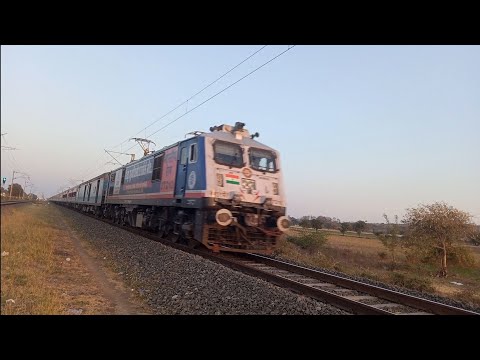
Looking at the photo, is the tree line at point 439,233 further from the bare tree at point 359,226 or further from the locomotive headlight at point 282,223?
the bare tree at point 359,226

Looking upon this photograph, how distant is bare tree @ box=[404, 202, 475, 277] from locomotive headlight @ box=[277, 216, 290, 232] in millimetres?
17321

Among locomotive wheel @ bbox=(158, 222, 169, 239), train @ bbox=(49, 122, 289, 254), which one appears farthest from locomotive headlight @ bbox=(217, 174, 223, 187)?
locomotive wheel @ bbox=(158, 222, 169, 239)

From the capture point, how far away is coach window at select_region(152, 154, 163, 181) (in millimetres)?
16375

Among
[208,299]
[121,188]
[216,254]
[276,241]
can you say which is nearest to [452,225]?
[276,241]

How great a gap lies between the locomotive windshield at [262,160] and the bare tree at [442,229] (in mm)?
17376

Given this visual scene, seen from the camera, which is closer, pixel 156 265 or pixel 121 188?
pixel 156 265

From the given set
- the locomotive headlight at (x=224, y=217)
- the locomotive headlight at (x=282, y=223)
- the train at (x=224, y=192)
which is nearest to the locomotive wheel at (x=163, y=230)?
the train at (x=224, y=192)

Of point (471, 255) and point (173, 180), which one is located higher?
point (173, 180)

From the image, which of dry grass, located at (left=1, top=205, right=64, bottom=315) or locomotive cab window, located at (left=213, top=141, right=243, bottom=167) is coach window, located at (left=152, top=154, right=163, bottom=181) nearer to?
locomotive cab window, located at (left=213, top=141, right=243, bottom=167)
